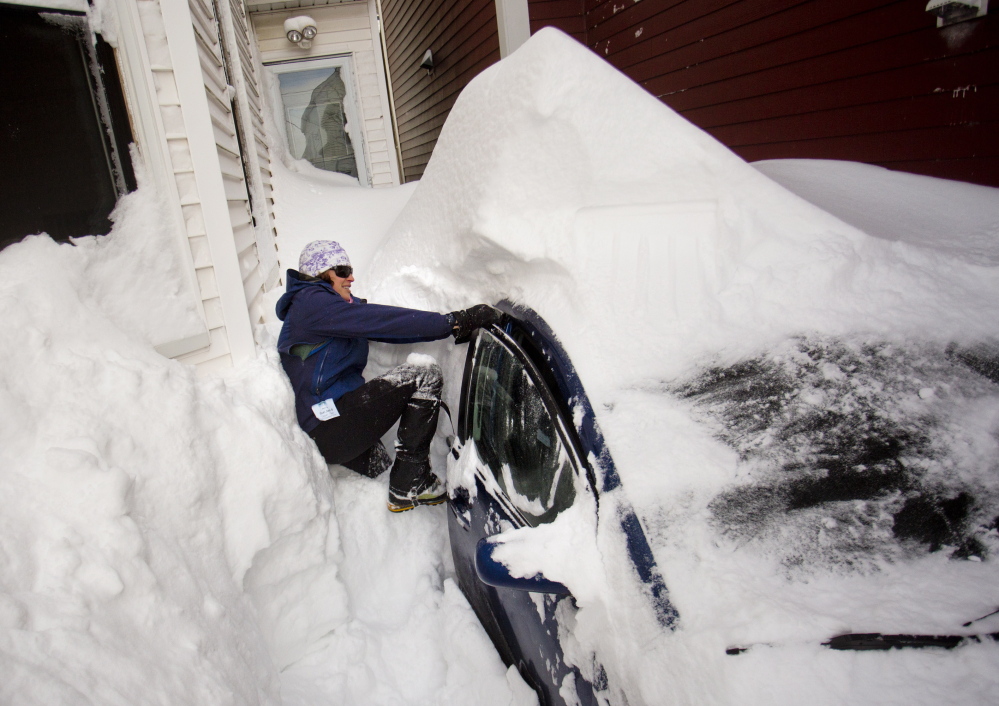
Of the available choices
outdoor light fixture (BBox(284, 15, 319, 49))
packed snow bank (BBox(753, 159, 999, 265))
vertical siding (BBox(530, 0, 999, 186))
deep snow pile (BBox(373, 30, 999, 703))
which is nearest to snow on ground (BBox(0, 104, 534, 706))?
deep snow pile (BBox(373, 30, 999, 703))

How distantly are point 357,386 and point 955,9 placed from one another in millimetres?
3457

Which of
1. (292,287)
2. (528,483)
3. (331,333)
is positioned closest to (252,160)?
(292,287)

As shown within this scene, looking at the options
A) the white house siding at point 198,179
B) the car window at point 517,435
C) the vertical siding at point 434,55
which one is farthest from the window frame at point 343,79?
the car window at point 517,435

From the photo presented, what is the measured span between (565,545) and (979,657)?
764mm

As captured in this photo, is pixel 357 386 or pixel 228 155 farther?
pixel 228 155

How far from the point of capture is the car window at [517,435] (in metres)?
1.46

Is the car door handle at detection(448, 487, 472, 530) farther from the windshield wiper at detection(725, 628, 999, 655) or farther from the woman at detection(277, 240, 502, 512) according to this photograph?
the windshield wiper at detection(725, 628, 999, 655)

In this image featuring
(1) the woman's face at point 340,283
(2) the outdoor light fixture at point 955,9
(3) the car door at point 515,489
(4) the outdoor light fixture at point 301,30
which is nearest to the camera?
(3) the car door at point 515,489

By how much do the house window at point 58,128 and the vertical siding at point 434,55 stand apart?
4628 millimetres

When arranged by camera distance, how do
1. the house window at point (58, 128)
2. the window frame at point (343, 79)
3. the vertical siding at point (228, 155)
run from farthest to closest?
the window frame at point (343, 79), the vertical siding at point (228, 155), the house window at point (58, 128)

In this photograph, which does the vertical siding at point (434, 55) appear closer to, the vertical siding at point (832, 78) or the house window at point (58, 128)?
the vertical siding at point (832, 78)

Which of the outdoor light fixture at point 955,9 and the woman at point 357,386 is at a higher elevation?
the outdoor light fixture at point 955,9

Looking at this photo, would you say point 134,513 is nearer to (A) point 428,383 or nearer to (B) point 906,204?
(A) point 428,383

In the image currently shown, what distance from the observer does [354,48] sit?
8711 mm
